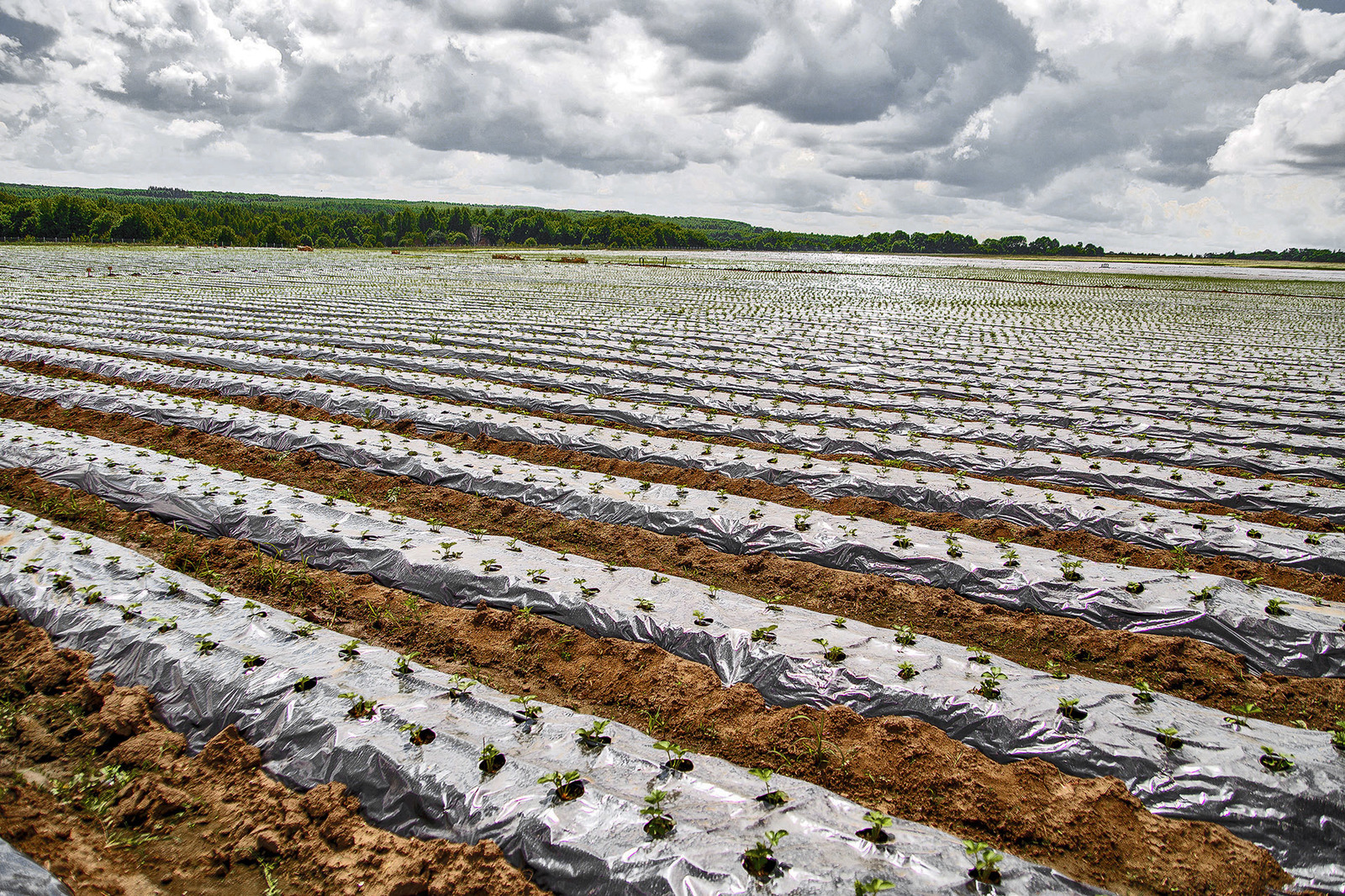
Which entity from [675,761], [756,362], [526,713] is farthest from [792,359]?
[675,761]

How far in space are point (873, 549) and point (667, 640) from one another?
9.89ft

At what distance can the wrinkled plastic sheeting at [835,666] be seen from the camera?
417cm

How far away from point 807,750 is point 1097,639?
3.42 metres

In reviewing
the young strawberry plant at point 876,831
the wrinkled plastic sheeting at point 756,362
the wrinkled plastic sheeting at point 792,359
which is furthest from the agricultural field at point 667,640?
the wrinkled plastic sheeting at point 792,359

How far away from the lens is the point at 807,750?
495 cm

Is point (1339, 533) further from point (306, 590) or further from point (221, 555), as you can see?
point (221, 555)

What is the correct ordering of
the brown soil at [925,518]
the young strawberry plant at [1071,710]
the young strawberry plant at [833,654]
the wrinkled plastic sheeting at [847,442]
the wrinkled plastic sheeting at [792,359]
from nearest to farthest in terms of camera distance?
1. the young strawberry plant at [1071,710]
2. the young strawberry plant at [833,654]
3. the brown soil at [925,518]
4. the wrinkled plastic sheeting at [847,442]
5. the wrinkled plastic sheeting at [792,359]

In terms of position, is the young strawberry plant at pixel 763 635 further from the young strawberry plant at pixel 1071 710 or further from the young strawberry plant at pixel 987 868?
the young strawberry plant at pixel 987 868

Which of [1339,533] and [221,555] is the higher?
[1339,533]

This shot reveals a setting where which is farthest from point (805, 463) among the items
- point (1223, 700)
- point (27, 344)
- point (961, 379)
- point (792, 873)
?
point (27, 344)

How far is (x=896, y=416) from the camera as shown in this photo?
13.6m

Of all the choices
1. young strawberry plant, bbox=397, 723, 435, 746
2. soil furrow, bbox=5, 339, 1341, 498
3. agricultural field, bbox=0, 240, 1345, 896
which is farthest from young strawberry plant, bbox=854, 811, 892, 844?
soil furrow, bbox=5, 339, 1341, 498

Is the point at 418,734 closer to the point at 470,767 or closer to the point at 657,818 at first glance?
the point at 470,767

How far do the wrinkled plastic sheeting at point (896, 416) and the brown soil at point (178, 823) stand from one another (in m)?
10.6
